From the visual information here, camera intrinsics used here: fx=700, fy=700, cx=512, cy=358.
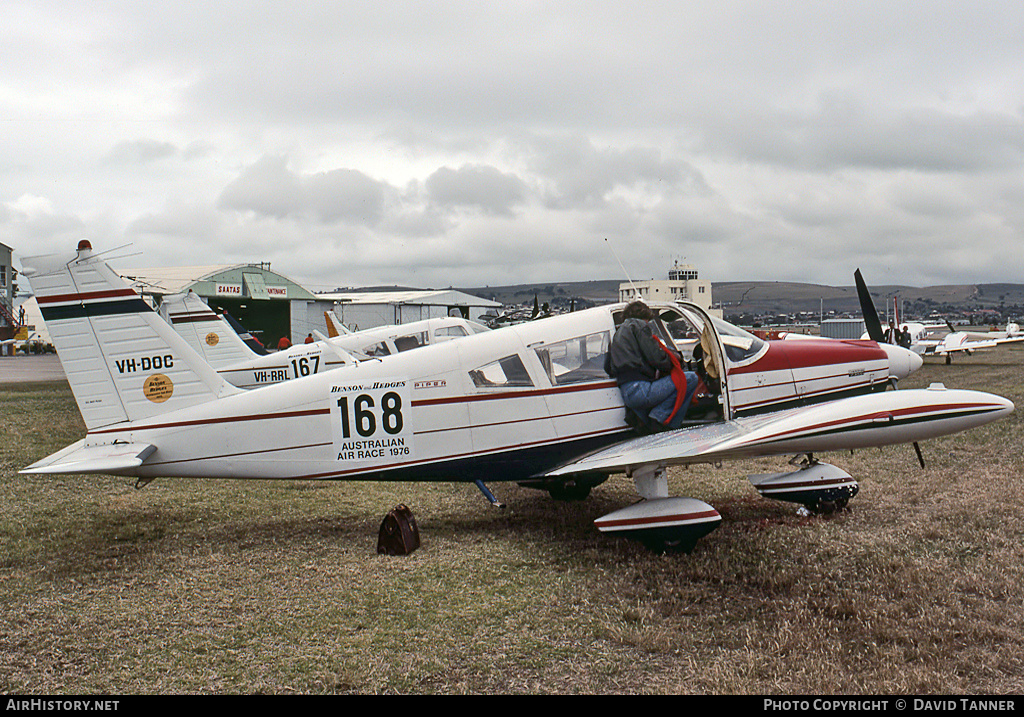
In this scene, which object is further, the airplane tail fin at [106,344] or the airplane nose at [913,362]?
the airplane nose at [913,362]

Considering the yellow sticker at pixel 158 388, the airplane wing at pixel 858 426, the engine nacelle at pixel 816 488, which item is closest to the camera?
the airplane wing at pixel 858 426

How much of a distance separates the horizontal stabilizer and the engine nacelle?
18.6 ft

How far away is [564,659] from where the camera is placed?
13.1ft

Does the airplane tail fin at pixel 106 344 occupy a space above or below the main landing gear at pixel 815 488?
above

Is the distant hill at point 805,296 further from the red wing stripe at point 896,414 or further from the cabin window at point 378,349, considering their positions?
the red wing stripe at point 896,414

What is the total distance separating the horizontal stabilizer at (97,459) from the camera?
5.47m

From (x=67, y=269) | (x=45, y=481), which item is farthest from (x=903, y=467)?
(x=45, y=481)

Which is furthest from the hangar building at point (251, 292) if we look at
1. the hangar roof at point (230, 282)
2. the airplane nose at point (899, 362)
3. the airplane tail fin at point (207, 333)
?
the airplane nose at point (899, 362)

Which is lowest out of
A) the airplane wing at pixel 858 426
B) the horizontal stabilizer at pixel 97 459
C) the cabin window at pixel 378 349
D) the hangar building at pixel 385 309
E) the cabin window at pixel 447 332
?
the horizontal stabilizer at pixel 97 459

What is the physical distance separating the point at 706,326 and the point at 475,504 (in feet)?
10.7

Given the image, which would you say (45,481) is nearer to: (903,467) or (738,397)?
(738,397)

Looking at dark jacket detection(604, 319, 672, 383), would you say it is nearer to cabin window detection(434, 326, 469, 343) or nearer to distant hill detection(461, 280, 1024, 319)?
cabin window detection(434, 326, 469, 343)

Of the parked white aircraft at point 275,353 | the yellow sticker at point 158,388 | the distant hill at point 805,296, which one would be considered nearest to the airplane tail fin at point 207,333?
the parked white aircraft at point 275,353

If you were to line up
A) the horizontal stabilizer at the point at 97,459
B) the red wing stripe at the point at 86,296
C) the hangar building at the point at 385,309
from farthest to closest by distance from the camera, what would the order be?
the hangar building at the point at 385,309, the red wing stripe at the point at 86,296, the horizontal stabilizer at the point at 97,459
